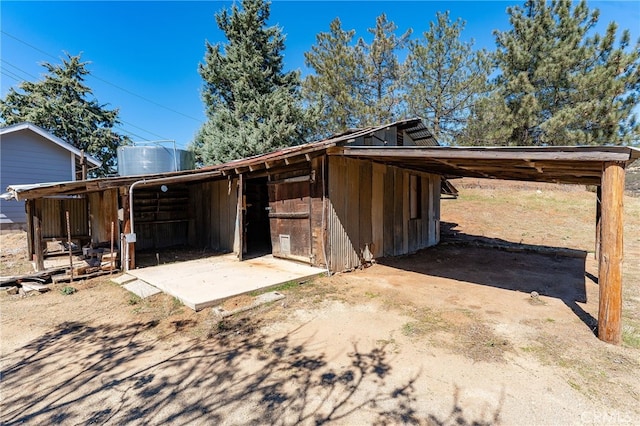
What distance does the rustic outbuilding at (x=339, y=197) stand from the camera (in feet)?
11.4

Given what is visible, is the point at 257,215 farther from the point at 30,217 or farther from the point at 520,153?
the point at 520,153

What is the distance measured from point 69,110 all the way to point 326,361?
79.6 feet

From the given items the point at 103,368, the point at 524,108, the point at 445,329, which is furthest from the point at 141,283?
the point at 524,108

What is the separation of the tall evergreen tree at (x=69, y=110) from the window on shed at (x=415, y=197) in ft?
68.8

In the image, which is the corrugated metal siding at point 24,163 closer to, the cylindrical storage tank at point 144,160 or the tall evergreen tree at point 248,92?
the cylindrical storage tank at point 144,160

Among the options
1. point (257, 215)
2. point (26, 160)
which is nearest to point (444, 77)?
point (257, 215)

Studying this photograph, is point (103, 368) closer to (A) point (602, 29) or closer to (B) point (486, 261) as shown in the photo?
(B) point (486, 261)

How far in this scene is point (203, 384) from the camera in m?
2.75

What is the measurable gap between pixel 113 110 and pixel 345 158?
72.3 ft

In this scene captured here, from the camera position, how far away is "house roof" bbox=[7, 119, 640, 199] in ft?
11.4

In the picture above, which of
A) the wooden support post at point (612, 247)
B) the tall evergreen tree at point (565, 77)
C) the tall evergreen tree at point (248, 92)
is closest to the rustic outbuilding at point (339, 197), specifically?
the wooden support post at point (612, 247)

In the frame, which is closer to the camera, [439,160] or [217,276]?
[439,160]

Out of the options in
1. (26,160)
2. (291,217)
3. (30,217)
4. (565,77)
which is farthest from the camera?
(565,77)

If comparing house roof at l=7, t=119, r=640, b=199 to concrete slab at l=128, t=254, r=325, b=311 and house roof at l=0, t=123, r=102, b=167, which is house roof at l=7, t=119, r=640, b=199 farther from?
house roof at l=0, t=123, r=102, b=167
